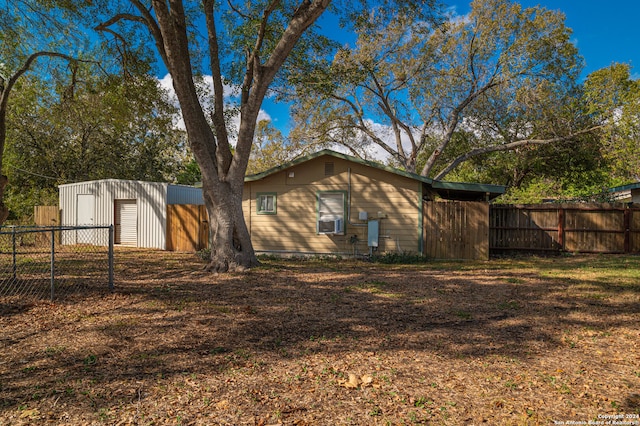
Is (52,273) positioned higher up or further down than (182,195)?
further down

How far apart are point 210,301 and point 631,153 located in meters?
19.9

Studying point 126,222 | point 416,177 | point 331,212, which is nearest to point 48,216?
point 126,222

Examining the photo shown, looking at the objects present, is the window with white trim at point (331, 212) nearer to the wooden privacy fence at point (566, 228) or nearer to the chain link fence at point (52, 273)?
the wooden privacy fence at point (566, 228)

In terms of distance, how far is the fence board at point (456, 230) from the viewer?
41.3ft

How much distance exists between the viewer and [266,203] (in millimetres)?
13773

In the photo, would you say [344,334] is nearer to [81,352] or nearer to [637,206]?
[81,352]

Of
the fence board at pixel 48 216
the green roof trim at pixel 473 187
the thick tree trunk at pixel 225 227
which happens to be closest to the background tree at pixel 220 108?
the thick tree trunk at pixel 225 227

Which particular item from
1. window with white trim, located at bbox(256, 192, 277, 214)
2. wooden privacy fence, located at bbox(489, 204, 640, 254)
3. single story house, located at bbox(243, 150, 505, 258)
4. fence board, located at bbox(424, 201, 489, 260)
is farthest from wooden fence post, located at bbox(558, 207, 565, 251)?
window with white trim, located at bbox(256, 192, 277, 214)

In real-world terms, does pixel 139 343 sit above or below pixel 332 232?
below

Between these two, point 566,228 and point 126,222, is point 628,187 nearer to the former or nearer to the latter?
point 566,228

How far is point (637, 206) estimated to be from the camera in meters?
13.7

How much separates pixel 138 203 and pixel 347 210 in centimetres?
877

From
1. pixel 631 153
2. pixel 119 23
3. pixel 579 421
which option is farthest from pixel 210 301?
pixel 631 153

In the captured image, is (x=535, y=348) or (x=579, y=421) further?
(x=535, y=348)
